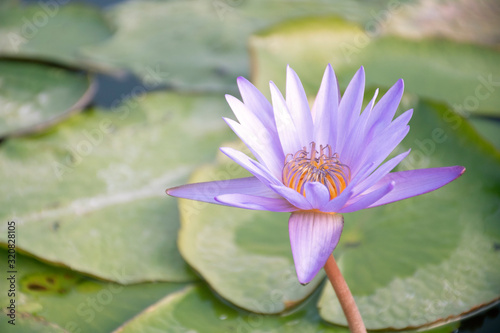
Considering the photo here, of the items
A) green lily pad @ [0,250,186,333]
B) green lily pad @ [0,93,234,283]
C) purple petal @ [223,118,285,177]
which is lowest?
green lily pad @ [0,250,186,333]

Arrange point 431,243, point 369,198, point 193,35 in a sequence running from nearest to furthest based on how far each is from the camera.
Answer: point 369,198, point 431,243, point 193,35

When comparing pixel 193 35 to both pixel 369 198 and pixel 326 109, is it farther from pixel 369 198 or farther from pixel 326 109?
pixel 369 198

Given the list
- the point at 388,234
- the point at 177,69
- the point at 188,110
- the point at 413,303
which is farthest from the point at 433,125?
the point at 177,69

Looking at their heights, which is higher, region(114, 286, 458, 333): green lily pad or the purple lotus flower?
the purple lotus flower

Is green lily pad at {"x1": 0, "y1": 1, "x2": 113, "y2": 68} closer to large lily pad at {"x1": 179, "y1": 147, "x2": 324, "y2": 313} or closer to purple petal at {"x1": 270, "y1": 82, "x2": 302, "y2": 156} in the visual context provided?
large lily pad at {"x1": 179, "y1": 147, "x2": 324, "y2": 313}

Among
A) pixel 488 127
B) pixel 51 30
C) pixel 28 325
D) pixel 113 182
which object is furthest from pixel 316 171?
pixel 51 30

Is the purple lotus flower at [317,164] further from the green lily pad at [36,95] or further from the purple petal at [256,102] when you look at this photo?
the green lily pad at [36,95]

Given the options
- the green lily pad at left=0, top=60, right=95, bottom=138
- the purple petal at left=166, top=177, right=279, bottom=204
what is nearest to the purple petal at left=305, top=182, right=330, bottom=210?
the purple petal at left=166, top=177, right=279, bottom=204
